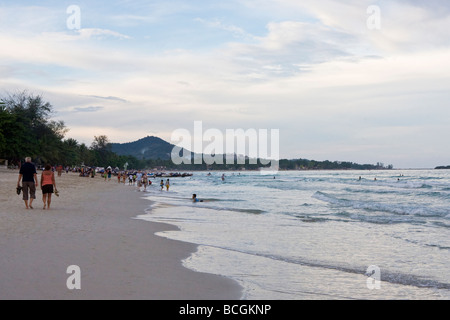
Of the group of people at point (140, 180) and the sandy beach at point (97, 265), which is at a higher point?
the sandy beach at point (97, 265)

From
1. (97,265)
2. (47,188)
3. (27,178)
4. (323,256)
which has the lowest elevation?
(323,256)

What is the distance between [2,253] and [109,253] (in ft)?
6.02

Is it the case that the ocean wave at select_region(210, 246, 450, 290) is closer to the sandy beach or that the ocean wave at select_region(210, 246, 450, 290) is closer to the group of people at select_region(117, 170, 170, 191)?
the sandy beach

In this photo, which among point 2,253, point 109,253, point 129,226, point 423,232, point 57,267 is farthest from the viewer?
point 423,232

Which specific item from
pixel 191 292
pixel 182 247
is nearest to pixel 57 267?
pixel 191 292

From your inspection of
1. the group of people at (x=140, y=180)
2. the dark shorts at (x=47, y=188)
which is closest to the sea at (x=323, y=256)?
the dark shorts at (x=47, y=188)

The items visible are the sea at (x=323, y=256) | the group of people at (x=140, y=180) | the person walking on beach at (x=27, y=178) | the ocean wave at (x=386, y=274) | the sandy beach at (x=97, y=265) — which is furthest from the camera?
the group of people at (x=140, y=180)

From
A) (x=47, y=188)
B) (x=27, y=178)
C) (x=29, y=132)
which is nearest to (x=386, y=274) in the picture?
(x=47, y=188)

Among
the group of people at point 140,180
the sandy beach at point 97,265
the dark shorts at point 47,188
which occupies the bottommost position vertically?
the group of people at point 140,180

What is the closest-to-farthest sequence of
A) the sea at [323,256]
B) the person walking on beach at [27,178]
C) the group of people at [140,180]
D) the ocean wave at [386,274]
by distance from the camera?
1. the sea at [323,256]
2. the ocean wave at [386,274]
3. the person walking on beach at [27,178]
4. the group of people at [140,180]

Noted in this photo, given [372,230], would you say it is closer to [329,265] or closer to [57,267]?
[329,265]

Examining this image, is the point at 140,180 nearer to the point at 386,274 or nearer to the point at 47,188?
the point at 47,188

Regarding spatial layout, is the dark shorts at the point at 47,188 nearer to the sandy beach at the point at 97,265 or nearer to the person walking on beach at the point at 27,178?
the person walking on beach at the point at 27,178

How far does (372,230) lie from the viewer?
14766 millimetres
